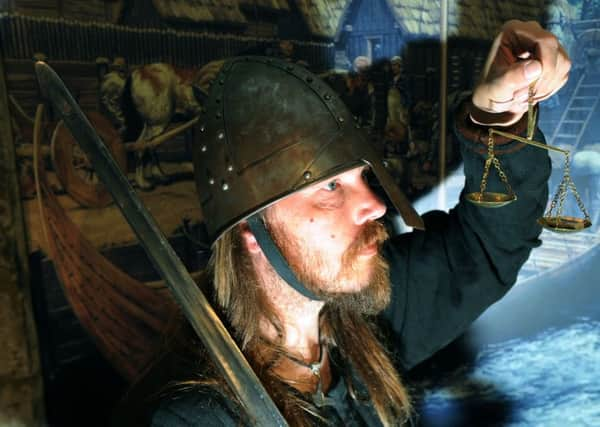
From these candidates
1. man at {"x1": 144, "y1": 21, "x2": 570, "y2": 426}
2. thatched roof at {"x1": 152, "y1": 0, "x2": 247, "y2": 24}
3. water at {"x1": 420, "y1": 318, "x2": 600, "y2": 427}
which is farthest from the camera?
water at {"x1": 420, "y1": 318, "x2": 600, "y2": 427}

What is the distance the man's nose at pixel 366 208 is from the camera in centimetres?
142

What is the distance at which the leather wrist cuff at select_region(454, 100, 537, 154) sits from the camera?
1.38 metres

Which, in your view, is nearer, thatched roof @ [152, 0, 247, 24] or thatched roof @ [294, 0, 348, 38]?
thatched roof @ [152, 0, 247, 24]

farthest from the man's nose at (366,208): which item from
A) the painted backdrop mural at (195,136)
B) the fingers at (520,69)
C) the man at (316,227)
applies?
the painted backdrop mural at (195,136)

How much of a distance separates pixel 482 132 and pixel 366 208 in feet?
1.09

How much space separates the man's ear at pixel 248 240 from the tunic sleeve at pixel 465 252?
1.58ft

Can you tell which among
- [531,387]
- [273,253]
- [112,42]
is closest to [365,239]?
[273,253]

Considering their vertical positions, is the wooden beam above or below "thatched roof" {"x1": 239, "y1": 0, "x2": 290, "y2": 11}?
below

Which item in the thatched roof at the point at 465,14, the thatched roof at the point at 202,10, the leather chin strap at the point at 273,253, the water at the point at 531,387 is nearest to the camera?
the leather chin strap at the point at 273,253

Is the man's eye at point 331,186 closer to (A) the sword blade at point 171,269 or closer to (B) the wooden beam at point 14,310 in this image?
(A) the sword blade at point 171,269

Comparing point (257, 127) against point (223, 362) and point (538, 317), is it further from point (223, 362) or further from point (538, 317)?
point (538, 317)

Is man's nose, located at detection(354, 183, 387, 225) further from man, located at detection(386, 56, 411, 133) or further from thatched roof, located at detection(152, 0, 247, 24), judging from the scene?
man, located at detection(386, 56, 411, 133)

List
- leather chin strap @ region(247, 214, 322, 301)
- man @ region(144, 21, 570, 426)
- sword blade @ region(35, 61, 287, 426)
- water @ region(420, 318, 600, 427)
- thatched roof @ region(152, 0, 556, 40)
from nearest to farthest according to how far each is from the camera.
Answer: sword blade @ region(35, 61, 287, 426) → man @ region(144, 21, 570, 426) → leather chin strap @ region(247, 214, 322, 301) → thatched roof @ region(152, 0, 556, 40) → water @ region(420, 318, 600, 427)

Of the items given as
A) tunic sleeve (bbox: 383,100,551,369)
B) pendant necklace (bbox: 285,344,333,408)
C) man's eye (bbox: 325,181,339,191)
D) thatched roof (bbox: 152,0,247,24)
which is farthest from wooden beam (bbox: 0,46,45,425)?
tunic sleeve (bbox: 383,100,551,369)
